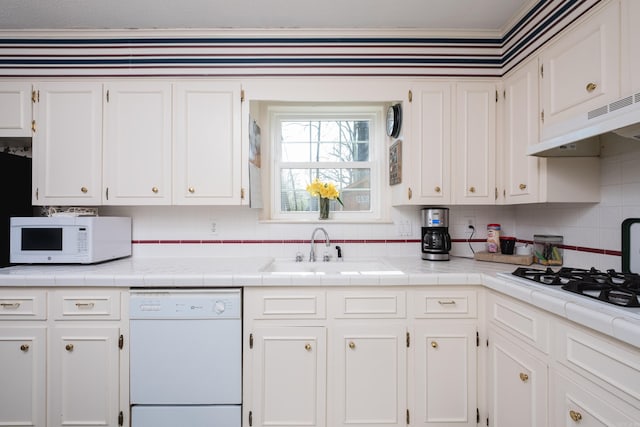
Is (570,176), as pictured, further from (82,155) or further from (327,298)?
(82,155)

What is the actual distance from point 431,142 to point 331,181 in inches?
32.9

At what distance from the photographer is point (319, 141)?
248 cm

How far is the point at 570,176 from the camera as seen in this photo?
1.65m

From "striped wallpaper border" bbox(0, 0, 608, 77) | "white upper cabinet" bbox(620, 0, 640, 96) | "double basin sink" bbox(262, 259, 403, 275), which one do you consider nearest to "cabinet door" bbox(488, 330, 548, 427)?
"double basin sink" bbox(262, 259, 403, 275)

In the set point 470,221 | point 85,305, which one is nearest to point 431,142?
point 470,221

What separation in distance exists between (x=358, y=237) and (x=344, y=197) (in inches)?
14.4

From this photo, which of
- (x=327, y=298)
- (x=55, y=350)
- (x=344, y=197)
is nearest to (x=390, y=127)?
(x=344, y=197)

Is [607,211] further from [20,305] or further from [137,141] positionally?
[20,305]

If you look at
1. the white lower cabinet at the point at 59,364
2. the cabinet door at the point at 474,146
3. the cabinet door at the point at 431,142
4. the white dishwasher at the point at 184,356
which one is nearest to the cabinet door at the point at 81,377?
the white lower cabinet at the point at 59,364

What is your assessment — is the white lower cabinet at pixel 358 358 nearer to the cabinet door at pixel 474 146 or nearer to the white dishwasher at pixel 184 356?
Result: the white dishwasher at pixel 184 356

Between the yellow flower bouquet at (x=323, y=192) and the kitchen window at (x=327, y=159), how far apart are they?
0.12 metres

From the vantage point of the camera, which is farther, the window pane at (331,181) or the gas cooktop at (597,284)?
the window pane at (331,181)

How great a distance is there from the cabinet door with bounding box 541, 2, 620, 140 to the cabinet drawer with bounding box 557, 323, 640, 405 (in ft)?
2.87

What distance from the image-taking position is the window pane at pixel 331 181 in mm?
2465
